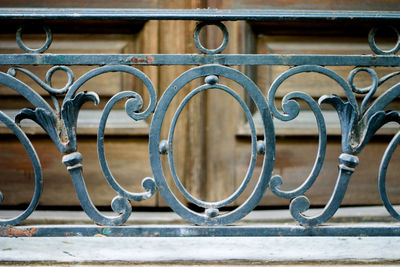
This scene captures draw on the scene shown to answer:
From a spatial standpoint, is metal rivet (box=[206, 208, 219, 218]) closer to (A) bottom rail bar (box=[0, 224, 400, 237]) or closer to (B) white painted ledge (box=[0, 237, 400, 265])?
(A) bottom rail bar (box=[0, 224, 400, 237])

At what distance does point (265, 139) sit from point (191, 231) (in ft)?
A: 0.94

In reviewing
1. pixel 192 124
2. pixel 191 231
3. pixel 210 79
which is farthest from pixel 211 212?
pixel 192 124

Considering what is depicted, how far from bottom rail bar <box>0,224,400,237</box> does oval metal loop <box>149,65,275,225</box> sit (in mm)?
26

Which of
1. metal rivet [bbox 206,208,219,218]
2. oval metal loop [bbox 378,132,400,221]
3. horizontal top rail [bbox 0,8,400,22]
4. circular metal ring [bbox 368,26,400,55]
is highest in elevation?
horizontal top rail [bbox 0,8,400,22]

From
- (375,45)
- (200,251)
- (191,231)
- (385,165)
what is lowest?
(200,251)

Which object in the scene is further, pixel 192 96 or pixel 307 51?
pixel 307 51

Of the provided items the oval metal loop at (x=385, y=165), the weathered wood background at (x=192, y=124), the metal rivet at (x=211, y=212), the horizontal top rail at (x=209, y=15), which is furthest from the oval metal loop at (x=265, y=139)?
the weathered wood background at (x=192, y=124)

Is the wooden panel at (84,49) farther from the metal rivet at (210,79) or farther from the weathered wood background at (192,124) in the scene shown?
the metal rivet at (210,79)

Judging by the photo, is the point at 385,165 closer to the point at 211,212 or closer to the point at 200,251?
the point at 211,212

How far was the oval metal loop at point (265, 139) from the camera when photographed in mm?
868

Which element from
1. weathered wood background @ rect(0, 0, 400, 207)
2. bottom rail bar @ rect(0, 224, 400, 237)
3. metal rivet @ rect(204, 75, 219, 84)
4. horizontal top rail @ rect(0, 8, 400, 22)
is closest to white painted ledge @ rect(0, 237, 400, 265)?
bottom rail bar @ rect(0, 224, 400, 237)

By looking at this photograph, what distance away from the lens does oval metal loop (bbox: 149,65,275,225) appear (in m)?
0.87

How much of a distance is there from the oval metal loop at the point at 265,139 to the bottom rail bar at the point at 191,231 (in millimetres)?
26

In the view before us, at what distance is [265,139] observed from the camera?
0.87 meters
